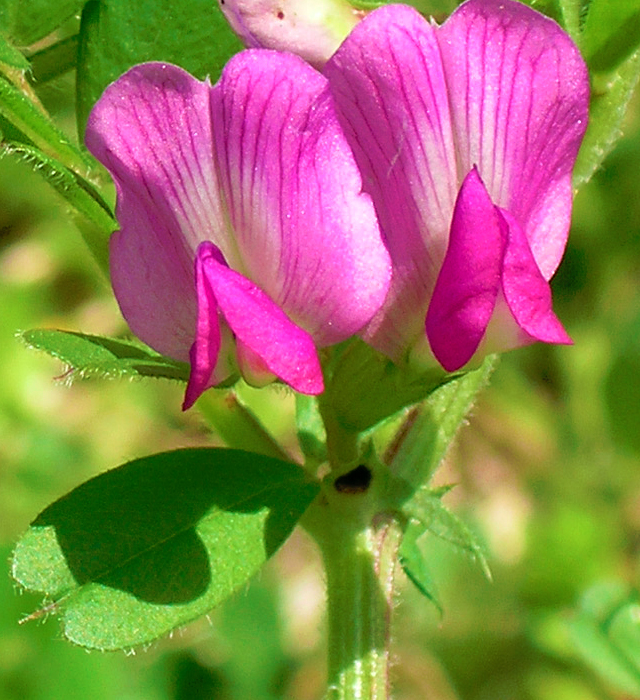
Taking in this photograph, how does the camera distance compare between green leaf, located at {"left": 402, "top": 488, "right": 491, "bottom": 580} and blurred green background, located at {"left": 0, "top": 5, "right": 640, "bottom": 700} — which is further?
blurred green background, located at {"left": 0, "top": 5, "right": 640, "bottom": 700}

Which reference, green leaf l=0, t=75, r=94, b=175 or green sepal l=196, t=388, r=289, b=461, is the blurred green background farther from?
green leaf l=0, t=75, r=94, b=175

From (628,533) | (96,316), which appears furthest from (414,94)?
(96,316)

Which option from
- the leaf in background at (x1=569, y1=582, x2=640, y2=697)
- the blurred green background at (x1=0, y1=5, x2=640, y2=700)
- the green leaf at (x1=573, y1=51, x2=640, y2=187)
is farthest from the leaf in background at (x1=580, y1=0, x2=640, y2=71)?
the blurred green background at (x1=0, y1=5, x2=640, y2=700)

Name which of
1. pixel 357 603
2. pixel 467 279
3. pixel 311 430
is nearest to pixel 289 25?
pixel 467 279

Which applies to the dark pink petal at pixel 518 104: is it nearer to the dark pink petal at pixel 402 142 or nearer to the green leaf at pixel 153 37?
the dark pink petal at pixel 402 142

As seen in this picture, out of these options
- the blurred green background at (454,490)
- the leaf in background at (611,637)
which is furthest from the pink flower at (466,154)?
the blurred green background at (454,490)

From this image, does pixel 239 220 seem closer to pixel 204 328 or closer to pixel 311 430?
pixel 204 328

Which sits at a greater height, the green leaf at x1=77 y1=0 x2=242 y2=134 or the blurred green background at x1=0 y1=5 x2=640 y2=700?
the green leaf at x1=77 y1=0 x2=242 y2=134
